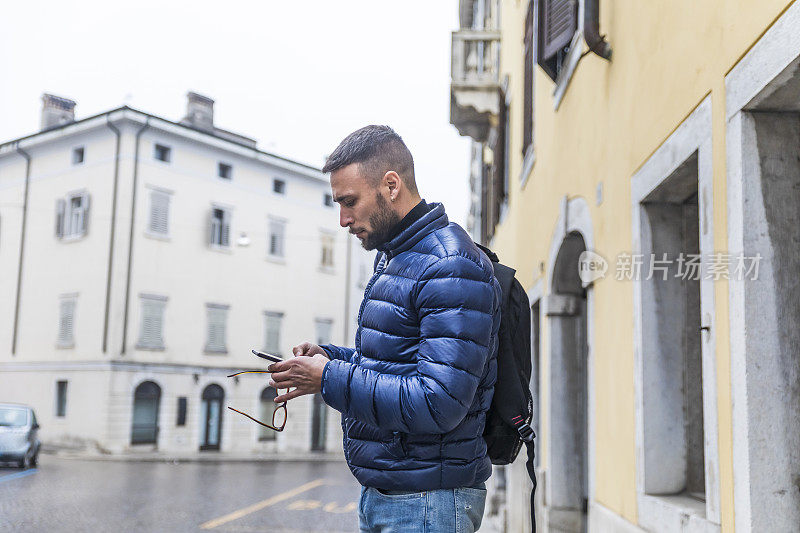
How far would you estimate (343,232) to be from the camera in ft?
122

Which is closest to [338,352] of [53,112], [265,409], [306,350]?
[306,350]

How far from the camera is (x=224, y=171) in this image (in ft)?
106

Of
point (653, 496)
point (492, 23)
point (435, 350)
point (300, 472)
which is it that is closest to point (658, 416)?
point (653, 496)

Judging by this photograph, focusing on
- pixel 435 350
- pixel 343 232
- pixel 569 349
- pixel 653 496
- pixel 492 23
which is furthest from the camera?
pixel 343 232

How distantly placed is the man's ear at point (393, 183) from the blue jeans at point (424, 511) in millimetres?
777

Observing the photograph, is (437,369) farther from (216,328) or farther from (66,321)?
(216,328)

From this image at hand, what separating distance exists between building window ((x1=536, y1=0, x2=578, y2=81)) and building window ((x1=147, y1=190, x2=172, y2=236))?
23.4 metres

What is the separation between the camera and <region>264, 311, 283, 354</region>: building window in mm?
33281

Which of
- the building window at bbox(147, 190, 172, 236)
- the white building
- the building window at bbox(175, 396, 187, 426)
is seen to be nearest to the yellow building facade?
the white building

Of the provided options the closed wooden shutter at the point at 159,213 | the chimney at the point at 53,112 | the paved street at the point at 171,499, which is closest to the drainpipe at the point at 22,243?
the chimney at the point at 53,112

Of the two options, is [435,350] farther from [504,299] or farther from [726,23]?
[726,23]

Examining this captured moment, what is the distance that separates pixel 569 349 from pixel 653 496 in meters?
3.50

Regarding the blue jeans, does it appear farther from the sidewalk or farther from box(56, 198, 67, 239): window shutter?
box(56, 198, 67, 239): window shutter

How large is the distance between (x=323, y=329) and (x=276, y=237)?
442cm
